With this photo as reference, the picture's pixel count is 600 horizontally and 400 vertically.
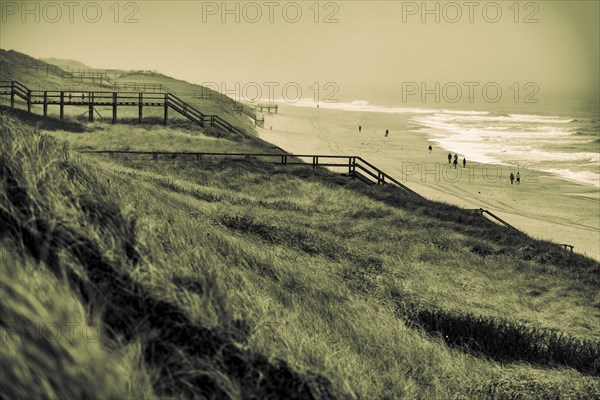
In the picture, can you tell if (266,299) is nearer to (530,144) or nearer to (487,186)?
(487,186)

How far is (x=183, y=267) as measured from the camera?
386 cm

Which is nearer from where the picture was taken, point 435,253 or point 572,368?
point 572,368

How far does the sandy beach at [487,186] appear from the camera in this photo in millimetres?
35812

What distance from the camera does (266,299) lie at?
194 inches

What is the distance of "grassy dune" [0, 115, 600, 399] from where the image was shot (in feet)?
10.2

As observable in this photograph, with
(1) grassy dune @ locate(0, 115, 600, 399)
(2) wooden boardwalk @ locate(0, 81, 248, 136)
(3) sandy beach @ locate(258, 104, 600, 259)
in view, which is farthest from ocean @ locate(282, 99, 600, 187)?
(1) grassy dune @ locate(0, 115, 600, 399)

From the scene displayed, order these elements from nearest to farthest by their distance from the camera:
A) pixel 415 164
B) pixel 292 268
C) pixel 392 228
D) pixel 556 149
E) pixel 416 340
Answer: pixel 416 340 → pixel 292 268 → pixel 392 228 → pixel 415 164 → pixel 556 149

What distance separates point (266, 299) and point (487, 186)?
1842 inches

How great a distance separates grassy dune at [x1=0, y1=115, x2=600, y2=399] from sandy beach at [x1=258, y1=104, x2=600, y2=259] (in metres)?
10.1

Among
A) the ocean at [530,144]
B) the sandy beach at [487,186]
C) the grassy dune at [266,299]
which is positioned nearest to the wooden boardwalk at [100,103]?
the sandy beach at [487,186]

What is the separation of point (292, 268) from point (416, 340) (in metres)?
3.40

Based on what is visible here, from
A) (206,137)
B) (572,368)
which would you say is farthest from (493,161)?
(572,368)

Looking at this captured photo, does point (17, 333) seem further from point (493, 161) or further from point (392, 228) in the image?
point (493, 161)

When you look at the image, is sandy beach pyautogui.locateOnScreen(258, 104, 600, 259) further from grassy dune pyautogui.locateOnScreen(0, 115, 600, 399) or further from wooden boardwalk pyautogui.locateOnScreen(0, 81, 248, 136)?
wooden boardwalk pyautogui.locateOnScreen(0, 81, 248, 136)
